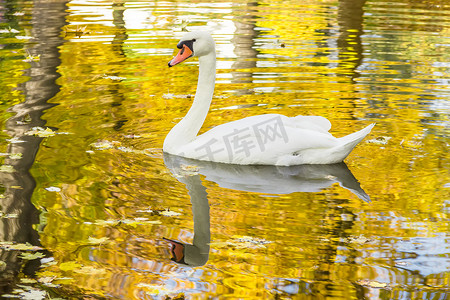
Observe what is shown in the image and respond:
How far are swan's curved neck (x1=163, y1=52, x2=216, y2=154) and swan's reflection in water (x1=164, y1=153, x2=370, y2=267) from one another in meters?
0.16

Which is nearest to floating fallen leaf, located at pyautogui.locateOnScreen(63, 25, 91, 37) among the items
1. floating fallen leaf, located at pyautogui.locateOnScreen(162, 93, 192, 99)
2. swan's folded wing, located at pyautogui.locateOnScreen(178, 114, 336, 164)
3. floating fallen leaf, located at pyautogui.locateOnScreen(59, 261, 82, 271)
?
floating fallen leaf, located at pyautogui.locateOnScreen(162, 93, 192, 99)

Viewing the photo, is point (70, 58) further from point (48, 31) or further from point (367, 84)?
point (367, 84)

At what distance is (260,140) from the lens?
6941 mm

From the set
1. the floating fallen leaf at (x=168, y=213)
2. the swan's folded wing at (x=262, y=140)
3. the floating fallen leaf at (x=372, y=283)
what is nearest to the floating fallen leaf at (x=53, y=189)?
the floating fallen leaf at (x=168, y=213)

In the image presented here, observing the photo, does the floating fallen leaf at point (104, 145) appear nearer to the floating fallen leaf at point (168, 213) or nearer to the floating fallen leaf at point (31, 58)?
the floating fallen leaf at point (168, 213)

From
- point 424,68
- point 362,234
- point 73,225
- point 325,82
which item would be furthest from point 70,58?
point 362,234

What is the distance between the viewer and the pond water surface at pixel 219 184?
4820 millimetres

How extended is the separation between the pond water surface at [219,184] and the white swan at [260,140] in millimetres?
135

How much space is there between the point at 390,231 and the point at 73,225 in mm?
2579

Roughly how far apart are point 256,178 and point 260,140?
0.39 metres

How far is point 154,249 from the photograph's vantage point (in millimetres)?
5215

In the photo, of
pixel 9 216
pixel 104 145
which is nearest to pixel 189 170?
pixel 104 145

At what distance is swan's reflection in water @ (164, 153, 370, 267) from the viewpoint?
6474mm

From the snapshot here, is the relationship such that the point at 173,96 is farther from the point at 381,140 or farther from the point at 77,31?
the point at 77,31
